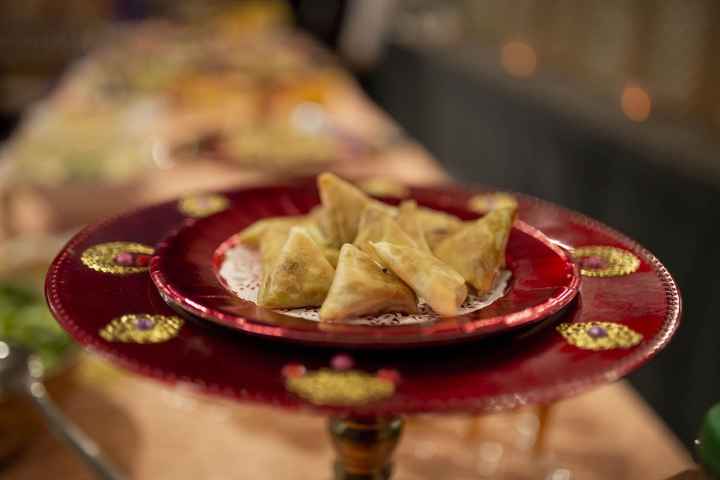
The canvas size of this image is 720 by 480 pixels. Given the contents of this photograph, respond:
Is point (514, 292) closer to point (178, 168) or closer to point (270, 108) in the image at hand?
point (178, 168)

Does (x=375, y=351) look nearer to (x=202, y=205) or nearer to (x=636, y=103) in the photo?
(x=202, y=205)

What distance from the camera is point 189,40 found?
3811mm

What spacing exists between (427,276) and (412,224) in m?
0.12

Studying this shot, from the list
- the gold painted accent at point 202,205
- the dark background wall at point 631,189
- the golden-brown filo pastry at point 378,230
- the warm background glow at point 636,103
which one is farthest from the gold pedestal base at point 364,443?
the warm background glow at point 636,103

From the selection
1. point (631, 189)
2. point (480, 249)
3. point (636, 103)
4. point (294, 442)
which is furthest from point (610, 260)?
point (636, 103)

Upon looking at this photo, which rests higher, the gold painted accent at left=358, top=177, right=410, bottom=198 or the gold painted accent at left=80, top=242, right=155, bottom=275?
the gold painted accent at left=358, top=177, right=410, bottom=198

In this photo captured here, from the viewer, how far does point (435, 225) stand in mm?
663

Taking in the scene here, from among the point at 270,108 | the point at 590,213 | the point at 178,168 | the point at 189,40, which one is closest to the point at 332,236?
the point at 178,168

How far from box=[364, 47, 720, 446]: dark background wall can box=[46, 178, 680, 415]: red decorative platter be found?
118 centimetres

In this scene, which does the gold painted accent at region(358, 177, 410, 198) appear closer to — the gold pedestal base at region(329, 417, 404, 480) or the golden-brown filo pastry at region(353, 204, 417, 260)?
the golden-brown filo pastry at region(353, 204, 417, 260)

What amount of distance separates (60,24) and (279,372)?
6.61 meters

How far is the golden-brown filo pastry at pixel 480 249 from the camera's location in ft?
1.87

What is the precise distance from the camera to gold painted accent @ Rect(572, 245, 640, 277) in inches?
23.3

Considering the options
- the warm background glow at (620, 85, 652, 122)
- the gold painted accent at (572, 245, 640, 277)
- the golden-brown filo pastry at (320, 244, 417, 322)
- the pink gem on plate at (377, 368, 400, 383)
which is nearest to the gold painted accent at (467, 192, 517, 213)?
the gold painted accent at (572, 245, 640, 277)
